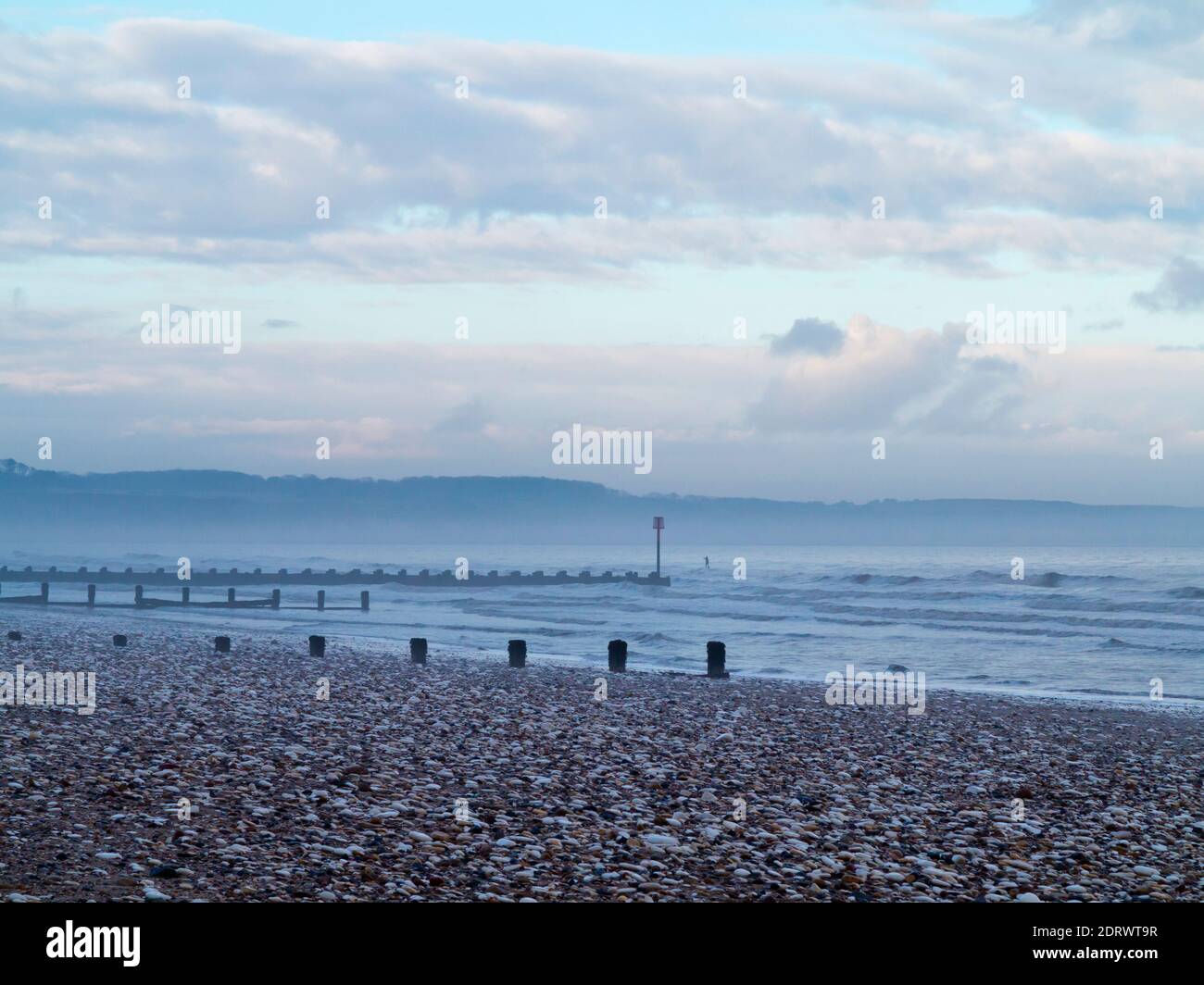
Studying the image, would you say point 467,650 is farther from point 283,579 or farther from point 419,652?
point 283,579

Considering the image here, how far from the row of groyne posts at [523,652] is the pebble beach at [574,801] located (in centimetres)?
454

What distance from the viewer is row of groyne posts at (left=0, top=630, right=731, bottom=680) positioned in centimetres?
2208

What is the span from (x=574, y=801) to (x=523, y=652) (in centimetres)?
1417

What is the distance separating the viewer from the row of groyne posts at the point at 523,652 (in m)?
22.1

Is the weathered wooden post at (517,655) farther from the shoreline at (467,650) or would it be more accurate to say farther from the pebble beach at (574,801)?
the pebble beach at (574,801)

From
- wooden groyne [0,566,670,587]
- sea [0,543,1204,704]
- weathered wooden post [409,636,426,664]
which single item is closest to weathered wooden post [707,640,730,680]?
sea [0,543,1204,704]

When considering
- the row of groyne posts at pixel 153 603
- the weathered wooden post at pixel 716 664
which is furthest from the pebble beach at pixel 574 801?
the row of groyne posts at pixel 153 603

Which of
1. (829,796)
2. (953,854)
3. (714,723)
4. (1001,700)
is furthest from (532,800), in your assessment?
(1001,700)

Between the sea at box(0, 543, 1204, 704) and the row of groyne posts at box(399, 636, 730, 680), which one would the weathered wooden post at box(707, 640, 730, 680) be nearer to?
the row of groyne posts at box(399, 636, 730, 680)

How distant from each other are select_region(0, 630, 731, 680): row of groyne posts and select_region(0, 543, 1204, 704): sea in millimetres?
2811

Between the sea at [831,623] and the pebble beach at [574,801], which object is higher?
the pebble beach at [574,801]

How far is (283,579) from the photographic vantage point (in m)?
59.5
